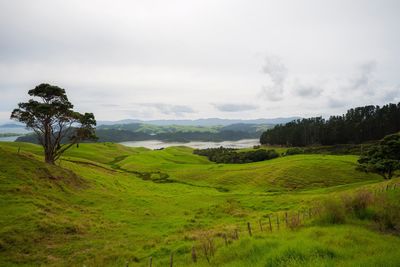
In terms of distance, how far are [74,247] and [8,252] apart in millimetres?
4303

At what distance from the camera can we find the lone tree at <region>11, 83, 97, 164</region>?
4466cm

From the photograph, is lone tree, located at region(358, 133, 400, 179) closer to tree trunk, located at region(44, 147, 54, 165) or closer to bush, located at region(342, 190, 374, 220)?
bush, located at region(342, 190, 374, 220)

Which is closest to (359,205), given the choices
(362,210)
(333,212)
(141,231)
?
A: (362,210)

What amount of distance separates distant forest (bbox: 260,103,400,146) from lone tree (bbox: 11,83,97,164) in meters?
135

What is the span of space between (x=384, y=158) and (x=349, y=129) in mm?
95896

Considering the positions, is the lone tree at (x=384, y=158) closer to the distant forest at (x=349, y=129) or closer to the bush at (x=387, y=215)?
the bush at (x=387, y=215)

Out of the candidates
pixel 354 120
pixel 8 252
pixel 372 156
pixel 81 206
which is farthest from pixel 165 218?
pixel 354 120

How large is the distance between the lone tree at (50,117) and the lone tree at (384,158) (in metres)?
57.3

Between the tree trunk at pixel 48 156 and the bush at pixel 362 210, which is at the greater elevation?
the tree trunk at pixel 48 156

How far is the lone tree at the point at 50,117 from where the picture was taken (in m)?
44.7

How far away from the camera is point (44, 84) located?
44938 mm

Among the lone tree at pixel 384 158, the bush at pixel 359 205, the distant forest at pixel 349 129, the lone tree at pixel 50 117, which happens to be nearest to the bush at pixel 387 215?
the bush at pixel 359 205

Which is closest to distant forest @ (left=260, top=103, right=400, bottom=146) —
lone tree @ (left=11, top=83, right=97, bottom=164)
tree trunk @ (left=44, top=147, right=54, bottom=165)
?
lone tree @ (left=11, top=83, right=97, bottom=164)

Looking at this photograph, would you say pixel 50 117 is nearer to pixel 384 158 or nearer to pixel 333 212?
pixel 333 212
